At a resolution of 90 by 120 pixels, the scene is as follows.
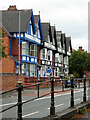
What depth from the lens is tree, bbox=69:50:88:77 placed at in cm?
7419

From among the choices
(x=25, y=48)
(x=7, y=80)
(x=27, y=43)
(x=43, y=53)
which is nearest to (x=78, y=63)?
(x=43, y=53)

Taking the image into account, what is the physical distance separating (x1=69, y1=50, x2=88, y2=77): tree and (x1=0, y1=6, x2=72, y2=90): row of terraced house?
17.8 metres

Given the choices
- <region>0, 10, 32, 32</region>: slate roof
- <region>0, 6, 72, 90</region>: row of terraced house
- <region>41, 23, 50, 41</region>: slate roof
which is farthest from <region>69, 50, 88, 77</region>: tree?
<region>0, 10, 32, 32</region>: slate roof

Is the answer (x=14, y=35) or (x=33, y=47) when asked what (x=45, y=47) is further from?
(x=14, y=35)

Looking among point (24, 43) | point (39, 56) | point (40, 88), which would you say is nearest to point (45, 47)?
point (39, 56)

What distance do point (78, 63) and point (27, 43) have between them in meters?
33.3

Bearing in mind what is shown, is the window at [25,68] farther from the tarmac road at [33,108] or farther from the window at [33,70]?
the tarmac road at [33,108]

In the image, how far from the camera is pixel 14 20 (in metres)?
42.6

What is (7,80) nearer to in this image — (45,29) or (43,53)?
(43,53)

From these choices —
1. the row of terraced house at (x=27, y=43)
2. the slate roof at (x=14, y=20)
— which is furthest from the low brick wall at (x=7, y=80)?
the slate roof at (x=14, y=20)

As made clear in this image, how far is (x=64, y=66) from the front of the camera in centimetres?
6844

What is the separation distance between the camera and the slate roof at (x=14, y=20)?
136ft

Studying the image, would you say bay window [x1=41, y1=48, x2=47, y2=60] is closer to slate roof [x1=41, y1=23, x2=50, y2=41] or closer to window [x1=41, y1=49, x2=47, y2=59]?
window [x1=41, y1=49, x2=47, y2=59]

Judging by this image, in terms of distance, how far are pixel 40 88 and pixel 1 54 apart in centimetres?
2029
